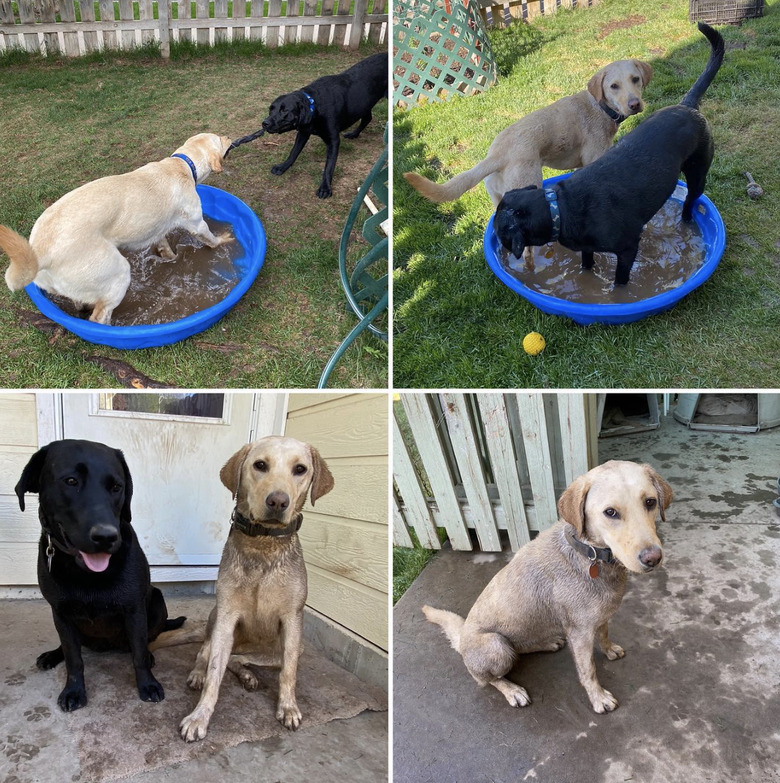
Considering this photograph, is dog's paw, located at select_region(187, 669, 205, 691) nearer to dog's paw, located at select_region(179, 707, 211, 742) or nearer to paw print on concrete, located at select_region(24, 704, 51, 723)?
dog's paw, located at select_region(179, 707, 211, 742)

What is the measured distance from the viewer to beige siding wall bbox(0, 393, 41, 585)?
325cm

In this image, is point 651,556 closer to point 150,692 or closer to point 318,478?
point 318,478

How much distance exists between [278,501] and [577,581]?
1149 millimetres

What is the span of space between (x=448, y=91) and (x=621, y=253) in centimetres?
335

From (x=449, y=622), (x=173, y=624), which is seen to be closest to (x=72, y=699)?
(x=173, y=624)

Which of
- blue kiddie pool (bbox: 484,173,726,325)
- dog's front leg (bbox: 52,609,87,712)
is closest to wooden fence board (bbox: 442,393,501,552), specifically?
blue kiddie pool (bbox: 484,173,726,325)

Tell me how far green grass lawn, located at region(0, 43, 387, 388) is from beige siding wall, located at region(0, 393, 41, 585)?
0.24 meters

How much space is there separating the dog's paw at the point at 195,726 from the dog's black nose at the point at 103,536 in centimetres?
61

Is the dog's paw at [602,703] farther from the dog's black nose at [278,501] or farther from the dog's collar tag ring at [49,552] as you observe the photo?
the dog's collar tag ring at [49,552]

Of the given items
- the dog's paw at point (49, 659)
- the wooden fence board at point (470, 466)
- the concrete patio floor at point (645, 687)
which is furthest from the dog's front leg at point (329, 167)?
the dog's paw at point (49, 659)

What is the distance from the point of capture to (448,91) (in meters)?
6.09

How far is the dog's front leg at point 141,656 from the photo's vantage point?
2.19m

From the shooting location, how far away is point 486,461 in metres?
3.77

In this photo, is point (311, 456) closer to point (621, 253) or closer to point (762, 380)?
point (621, 253)
